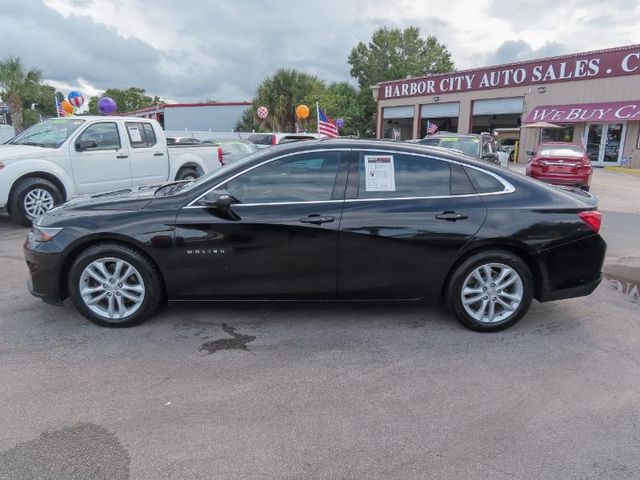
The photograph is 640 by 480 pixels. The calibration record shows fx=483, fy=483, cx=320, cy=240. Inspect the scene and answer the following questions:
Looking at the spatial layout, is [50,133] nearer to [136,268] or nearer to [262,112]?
[136,268]

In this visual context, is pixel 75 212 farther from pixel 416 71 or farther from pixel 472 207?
pixel 416 71

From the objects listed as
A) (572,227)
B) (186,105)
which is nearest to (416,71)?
(186,105)

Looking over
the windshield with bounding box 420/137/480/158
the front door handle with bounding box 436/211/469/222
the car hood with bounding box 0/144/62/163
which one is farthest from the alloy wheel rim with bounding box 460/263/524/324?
the windshield with bounding box 420/137/480/158

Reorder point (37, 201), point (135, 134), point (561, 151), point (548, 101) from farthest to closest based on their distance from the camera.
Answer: point (548, 101), point (561, 151), point (135, 134), point (37, 201)

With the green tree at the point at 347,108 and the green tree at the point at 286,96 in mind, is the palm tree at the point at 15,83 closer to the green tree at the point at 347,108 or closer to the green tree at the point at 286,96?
the green tree at the point at 286,96

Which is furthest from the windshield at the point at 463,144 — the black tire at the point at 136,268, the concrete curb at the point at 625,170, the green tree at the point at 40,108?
the green tree at the point at 40,108

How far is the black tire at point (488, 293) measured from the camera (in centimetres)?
401

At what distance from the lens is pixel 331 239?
12.7 ft

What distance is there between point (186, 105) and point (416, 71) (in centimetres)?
2967

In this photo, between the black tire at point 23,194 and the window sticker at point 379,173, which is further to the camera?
the black tire at point 23,194

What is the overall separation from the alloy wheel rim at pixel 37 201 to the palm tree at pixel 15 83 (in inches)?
1051

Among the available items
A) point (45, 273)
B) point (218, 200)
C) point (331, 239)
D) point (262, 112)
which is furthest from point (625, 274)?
point (262, 112)

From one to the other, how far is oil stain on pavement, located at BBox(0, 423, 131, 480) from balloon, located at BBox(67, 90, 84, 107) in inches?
846

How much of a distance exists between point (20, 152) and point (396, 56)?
58926 mm
